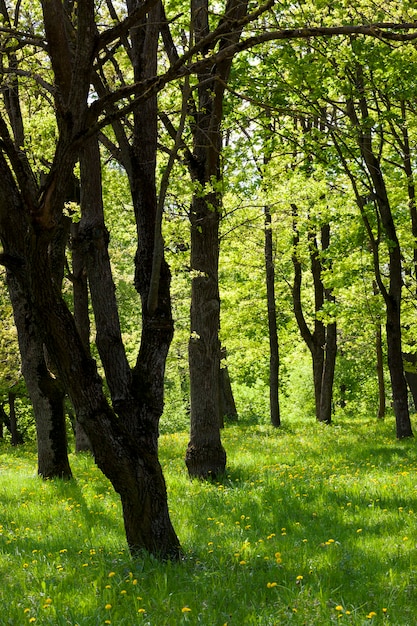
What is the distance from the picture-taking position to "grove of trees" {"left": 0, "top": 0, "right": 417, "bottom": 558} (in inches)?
237

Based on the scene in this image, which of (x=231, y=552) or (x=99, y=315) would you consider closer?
(x=231, y=552)

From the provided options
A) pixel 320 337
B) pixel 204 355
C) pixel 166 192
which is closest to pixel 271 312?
pixel 320 337

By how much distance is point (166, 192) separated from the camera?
8.47 metres

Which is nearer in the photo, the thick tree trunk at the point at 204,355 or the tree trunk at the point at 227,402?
the thick tree trunk at the point at 204,355

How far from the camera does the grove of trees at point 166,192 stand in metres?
6.02

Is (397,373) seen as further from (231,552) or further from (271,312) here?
(231,552)

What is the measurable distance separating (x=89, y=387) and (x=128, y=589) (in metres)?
1.79

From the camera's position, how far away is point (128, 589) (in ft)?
18.5

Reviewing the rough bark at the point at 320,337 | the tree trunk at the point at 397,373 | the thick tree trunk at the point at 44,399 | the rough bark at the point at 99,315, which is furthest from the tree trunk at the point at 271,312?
the rough bark at the point at 99,315

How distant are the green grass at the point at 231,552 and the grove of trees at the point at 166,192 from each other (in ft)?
2.37

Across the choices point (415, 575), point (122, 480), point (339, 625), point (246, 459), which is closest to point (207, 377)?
point (246, 459)

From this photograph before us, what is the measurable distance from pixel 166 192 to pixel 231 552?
436 centimetres

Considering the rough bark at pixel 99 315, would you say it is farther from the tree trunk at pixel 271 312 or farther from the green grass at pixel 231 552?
the tree trunk at pixel 271 312

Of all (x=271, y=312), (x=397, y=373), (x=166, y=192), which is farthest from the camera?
(x=271, y=312)
